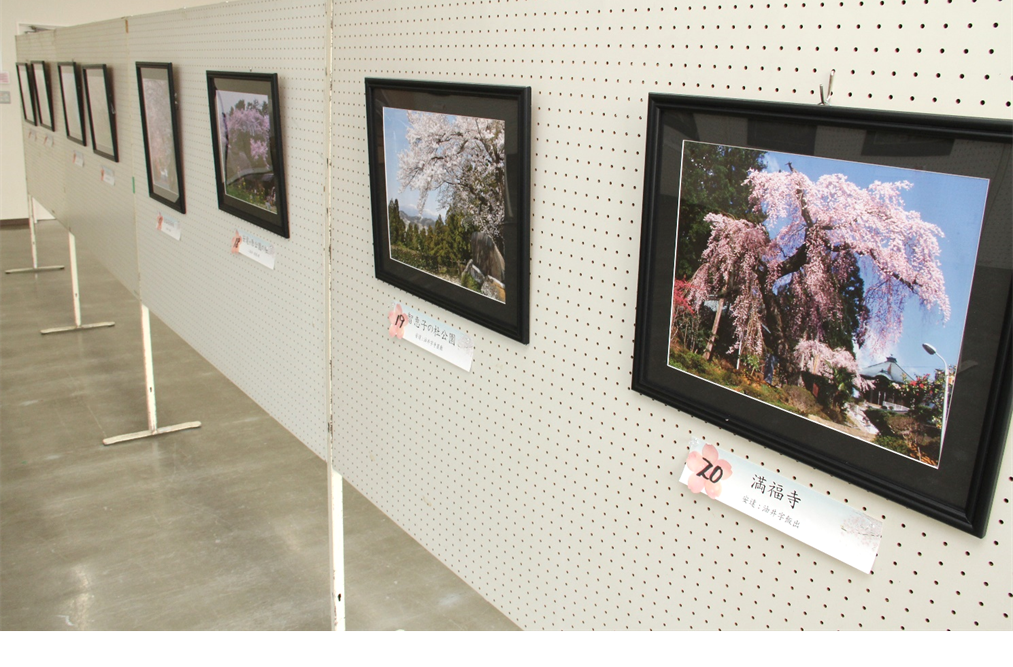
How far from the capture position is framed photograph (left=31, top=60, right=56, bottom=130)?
5.96 metres

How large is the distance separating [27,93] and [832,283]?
7.93 m

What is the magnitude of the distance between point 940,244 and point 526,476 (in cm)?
98

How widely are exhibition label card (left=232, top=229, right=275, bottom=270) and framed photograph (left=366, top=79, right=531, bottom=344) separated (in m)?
0.86

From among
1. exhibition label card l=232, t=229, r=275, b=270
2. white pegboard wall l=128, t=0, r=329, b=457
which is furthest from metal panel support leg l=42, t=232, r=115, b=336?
exhibition label card l=232, t=229, r=275, b=270

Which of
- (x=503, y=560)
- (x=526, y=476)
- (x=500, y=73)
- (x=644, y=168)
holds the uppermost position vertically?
(x=500, y=73)

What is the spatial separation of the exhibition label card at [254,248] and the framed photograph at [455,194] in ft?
2.81

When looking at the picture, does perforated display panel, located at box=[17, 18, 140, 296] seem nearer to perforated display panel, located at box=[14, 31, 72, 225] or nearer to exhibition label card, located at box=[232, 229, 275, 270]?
perforated display panel, located at box=[14, 31, 72, 225]

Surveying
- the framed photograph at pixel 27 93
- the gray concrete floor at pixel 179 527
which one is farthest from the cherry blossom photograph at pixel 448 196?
the framed photograph at pixel 27 93

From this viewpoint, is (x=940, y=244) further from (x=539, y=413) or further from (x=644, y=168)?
(x=539, y=413)

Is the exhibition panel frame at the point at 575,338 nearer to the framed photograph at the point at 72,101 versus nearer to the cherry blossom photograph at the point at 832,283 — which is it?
the cherry blossom photograph at the point at 832,283
